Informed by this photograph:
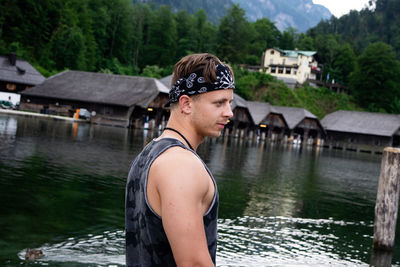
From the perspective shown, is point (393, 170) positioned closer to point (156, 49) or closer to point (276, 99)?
point (276, 99)

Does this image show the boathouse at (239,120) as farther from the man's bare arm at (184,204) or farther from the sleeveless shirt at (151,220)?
the man's bare arm at (184,204)

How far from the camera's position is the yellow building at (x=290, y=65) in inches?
4469

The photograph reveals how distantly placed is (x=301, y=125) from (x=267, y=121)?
6.52 m

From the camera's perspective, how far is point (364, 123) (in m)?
81.0

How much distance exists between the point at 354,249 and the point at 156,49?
333 ft

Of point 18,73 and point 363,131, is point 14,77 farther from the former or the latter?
point 363,131

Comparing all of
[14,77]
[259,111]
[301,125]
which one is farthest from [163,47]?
[14,77]

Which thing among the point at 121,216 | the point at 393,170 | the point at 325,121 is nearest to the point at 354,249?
the point at 393,170

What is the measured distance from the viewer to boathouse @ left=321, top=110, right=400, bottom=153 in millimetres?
78250

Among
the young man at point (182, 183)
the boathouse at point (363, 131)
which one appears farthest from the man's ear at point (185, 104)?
the boathouse at point (363, 131)

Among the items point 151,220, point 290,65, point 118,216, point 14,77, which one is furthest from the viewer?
point 290,65

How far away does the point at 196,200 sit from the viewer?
193 centimetres

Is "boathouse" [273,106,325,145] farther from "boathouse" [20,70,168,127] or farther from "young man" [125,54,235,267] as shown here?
"young man" [125,54,235,267]

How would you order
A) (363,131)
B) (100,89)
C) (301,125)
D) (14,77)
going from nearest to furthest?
(100,89) → (14,77) → (363,131) → (301,125)
